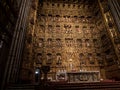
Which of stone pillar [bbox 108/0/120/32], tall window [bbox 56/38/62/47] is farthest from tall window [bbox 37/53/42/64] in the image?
stone pillar [bbox 108/0/120/32]

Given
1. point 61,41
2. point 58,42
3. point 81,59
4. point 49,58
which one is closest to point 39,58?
point 49,58

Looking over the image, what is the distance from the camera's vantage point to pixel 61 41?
1639 cm

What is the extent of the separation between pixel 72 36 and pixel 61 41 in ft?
6.14

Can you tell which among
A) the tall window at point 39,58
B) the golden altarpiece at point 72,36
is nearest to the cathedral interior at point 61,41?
the golden altarpiece at point 72,36

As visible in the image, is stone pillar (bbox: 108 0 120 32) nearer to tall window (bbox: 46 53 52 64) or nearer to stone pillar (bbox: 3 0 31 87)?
tall window (bbox: 46 53 52 64)

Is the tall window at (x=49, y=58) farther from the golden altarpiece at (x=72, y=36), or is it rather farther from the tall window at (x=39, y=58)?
the tall window at (x=39, y=58)

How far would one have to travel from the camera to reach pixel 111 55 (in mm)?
13977

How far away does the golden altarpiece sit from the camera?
14.4 metres

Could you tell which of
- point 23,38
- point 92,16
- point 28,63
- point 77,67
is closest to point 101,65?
point 77,67

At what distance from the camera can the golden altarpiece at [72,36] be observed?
47.4 ft

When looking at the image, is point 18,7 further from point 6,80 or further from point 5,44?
point 6,80

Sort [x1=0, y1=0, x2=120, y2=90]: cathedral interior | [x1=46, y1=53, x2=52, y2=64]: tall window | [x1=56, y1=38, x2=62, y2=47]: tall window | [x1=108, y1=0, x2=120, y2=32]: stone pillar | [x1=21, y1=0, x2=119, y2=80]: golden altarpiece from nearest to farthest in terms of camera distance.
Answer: [x1=0, y1=0, x2=120, y2=90]: cathedral interior → [x1=108, y1=0, x2=120, y2=32]: stone pillar → [x1=21, y1=0, x2=119, y2=80]: golden altarpiece → [x1=46, y1=53, x2=52, y2=64]: tall window → [x1=56, y1=38, x2=62, y2=47]: tall window

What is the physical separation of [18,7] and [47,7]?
27.8ft

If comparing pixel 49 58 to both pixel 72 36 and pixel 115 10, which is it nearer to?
pixel 72 36
